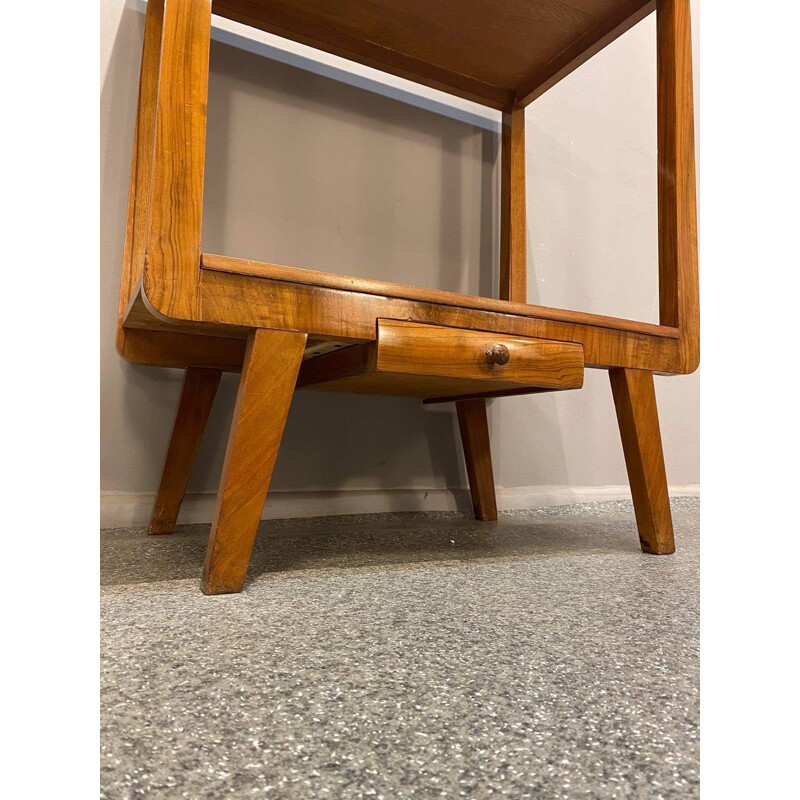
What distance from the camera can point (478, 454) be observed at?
1063 mm

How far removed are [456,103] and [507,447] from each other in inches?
28.1

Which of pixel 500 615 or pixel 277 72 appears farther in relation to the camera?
pixel 277 72

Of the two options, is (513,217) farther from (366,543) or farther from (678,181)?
(366,543)

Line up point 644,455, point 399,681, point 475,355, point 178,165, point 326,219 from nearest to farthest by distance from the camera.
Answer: point 399,681
point 178,165
point 475,355
point 644,455
point 326,219

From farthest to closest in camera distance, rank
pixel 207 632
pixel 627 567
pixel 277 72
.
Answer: pixel 277 72 → pixel 627 567 → pixel 207 632

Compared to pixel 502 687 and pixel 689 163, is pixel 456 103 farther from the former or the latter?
pixel 502 687

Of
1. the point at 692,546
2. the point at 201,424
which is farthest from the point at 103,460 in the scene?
the point at 692,546

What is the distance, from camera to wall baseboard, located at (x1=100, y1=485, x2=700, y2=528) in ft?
2.94

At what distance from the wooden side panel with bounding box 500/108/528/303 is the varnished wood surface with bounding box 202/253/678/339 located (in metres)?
0.35

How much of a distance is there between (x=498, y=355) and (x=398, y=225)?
1.84 ft

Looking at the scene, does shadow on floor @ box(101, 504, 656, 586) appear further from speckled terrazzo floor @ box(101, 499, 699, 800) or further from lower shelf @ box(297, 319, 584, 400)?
lower shelf @ box(297, 319, 584, 400)

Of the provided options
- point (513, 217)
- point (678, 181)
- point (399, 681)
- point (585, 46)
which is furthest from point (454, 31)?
point (399, 681)

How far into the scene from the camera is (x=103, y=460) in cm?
89

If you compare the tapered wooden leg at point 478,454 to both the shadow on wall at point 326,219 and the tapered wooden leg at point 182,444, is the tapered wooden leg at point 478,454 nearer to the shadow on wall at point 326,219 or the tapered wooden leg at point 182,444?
the shadow on wall at point 326,219
